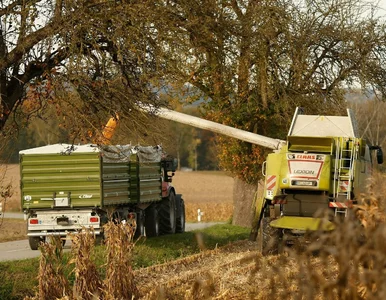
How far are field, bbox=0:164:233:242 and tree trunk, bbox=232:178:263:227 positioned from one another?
7438 millimetres

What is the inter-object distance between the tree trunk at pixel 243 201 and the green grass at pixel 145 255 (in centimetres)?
75

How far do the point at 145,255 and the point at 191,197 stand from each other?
50.2 m

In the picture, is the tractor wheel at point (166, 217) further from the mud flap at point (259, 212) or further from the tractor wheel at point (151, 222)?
the mud flap at point (259, 212)

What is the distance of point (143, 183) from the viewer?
24656mm

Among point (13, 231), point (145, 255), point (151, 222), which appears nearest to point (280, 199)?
point (145, 255)

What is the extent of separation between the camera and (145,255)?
64.9 feet

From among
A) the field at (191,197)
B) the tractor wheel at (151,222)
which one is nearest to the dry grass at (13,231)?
the field at (191,197)

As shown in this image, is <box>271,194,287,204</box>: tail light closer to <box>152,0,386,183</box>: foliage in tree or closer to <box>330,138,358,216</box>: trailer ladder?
<box>330,138,358,216</box>: trailer ladder

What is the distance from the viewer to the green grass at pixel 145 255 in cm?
1405

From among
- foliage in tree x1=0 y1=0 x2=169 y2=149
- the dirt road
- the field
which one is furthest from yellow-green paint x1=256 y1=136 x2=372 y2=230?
the dirt road

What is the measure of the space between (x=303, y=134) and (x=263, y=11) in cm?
618

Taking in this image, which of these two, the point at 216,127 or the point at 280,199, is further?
the point at 216,127

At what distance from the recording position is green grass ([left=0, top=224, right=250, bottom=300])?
14055 mm

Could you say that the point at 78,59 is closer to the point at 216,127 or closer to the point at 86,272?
the point at 86,272
